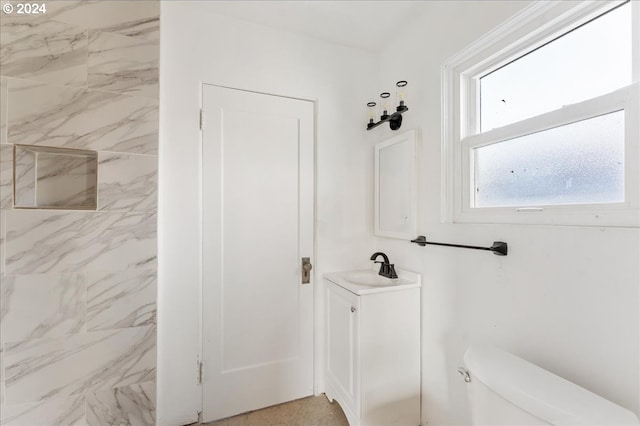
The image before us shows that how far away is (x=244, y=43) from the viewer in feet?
5.79

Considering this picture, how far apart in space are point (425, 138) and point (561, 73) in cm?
64

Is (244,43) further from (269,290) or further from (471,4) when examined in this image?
(269,290)

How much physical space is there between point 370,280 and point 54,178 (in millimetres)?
1869

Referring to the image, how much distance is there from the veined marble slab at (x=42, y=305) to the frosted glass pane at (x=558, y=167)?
209cm

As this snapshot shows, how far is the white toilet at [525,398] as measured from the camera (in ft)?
2.35

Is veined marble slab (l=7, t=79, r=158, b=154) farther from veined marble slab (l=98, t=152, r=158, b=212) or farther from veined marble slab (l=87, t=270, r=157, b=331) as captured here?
veined marble slab (l=87, t=270, r=157, b=331)

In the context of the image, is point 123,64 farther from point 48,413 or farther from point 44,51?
point 48,413

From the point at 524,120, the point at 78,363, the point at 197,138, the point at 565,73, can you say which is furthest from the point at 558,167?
the point at 78,363

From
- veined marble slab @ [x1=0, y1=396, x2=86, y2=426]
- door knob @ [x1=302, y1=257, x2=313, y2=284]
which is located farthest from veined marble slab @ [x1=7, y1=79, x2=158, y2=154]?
veined marble slab @ [x1=0, y1=396, x2=86, y2=426]

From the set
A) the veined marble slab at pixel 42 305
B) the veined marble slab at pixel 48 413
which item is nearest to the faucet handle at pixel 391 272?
the veined marble slab at pixel 42 305

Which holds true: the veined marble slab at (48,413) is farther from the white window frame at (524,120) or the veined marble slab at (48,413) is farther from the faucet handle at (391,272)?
the white window frame at (524,120)

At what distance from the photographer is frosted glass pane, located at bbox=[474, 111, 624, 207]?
0.91 metres

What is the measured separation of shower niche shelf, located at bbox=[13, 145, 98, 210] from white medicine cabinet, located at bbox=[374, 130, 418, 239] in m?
1.69

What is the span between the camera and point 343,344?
161 centimetres
